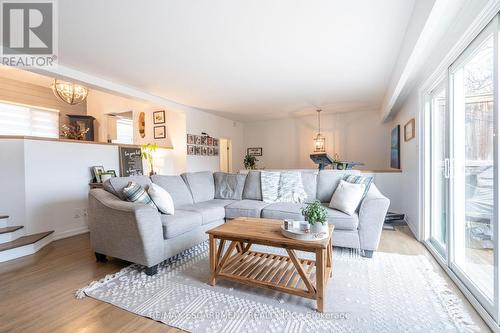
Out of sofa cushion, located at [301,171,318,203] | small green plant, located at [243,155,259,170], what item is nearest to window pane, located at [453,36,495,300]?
sofa cushion, located at [301,171,318,203]

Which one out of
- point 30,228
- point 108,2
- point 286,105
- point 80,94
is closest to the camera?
point 108,2

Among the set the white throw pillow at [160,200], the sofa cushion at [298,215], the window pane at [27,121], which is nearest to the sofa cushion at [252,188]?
the sofa cushion at [298,215]

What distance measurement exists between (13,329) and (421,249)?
3.74 meters

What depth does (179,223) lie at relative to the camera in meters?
2.45

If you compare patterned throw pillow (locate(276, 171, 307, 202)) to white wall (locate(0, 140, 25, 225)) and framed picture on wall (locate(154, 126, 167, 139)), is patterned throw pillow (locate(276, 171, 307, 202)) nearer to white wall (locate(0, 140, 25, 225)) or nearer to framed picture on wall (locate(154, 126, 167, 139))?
framed picture on wall (locate(154, 126, 167, 139))

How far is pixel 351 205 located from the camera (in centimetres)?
267

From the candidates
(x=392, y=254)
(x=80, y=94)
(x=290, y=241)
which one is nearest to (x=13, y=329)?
(x=290, y=241)

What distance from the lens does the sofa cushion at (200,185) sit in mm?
3641

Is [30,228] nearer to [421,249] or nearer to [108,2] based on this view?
[108,2]

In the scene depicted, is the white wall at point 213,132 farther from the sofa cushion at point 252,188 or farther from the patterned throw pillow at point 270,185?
the patterned throw pillow at point 270,185

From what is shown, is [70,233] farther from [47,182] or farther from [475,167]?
[475,167]

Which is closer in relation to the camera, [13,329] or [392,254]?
[13,329]

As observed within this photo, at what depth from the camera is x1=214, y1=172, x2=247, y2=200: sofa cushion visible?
3863 mm

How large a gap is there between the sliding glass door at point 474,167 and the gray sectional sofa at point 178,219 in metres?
0.63
